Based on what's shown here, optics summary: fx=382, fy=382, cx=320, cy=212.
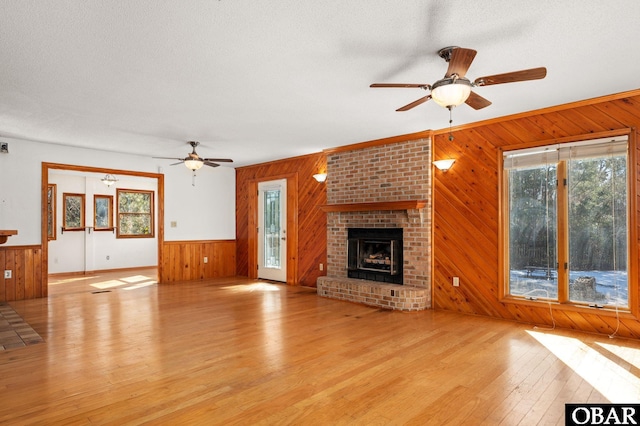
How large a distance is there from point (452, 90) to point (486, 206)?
2517 mm

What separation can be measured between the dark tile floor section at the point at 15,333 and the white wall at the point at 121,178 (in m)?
1.78

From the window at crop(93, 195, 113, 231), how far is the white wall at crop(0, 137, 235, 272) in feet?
1.30

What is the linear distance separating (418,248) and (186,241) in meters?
4.98

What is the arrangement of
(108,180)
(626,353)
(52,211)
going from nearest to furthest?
(626,353)
(52,211)
(108,180)

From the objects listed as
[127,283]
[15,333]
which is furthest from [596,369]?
[127,283]

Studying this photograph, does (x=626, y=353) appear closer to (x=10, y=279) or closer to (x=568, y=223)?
(x=568, y=223)

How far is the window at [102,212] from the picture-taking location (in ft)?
30.1

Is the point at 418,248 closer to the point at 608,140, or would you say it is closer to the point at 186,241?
the point at 608,140

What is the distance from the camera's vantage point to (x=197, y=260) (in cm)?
820

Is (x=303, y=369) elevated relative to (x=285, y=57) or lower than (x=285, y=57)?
lower

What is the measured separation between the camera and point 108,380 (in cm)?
282

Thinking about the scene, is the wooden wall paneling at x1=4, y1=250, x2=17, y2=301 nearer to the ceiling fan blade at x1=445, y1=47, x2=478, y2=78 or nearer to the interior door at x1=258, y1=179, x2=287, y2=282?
the interior door at x1=258, y1=179, x2=287, y2=282

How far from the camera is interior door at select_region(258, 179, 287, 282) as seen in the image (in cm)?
763

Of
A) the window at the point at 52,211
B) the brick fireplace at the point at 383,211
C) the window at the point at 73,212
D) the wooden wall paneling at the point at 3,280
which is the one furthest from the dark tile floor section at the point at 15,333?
the window at the point at 73,212
